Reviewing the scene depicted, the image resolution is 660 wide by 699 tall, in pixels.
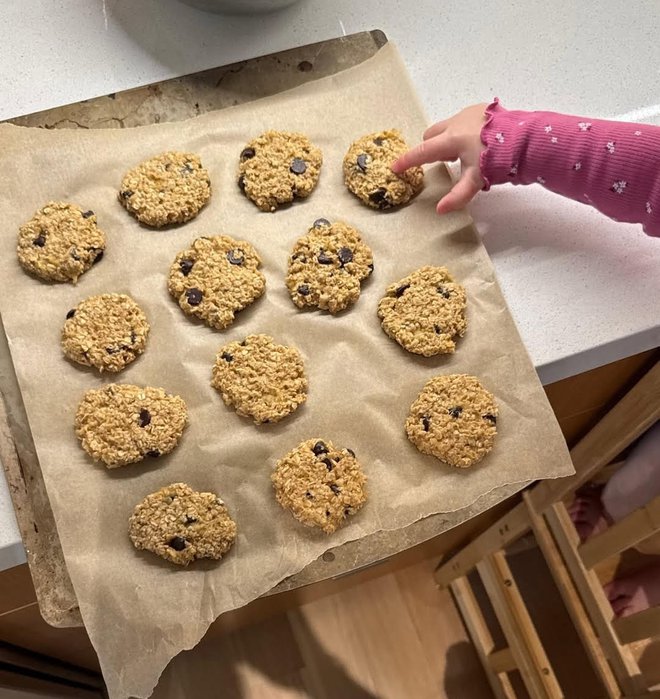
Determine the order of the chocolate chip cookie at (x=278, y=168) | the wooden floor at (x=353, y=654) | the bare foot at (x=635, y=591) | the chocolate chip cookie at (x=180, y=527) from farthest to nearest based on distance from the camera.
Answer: the wooden floor at (x=353, y=654) → the bare foot at (x=635, y=591) → the chocolate chip cookie at (x=278, y=168) → the chocolate chip cookie at (x=180, y=527)

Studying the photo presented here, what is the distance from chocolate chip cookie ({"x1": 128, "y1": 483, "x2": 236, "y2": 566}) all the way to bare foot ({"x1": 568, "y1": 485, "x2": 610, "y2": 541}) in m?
0.68

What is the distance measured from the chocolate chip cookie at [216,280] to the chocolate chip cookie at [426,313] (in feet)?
0.53

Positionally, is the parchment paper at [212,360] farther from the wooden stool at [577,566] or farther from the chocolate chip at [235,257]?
the wooden stool at [577,566]

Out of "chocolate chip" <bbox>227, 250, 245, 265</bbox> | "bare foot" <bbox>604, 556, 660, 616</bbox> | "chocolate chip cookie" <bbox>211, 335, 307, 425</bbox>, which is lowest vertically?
"bare foot" <bbox>604, 556, 660, 616</bbox>

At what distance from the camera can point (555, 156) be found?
2.71ft

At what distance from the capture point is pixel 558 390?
929 mm

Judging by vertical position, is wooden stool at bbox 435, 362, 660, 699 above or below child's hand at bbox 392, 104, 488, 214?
below

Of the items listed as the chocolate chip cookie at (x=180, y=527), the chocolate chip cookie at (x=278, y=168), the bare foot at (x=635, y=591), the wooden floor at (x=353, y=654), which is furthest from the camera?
the wooden floor at (x=353, y=654)

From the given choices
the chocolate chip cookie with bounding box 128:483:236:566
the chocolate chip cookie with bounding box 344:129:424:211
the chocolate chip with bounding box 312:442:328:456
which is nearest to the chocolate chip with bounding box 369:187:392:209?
the chocolate chip cookie with bounding box 344:129:424:211

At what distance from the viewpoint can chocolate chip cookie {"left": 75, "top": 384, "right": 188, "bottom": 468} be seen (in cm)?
79

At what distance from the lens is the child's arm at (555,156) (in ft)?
2.64

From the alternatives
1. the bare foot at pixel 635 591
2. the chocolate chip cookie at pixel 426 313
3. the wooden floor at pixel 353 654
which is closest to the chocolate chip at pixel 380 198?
the chocolate chip cookie at pixel 426 313

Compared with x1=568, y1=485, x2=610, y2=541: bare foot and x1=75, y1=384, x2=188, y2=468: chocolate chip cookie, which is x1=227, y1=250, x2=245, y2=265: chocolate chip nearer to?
x1=75, y1=384, x2=188, y2=468: chocolate chip cookie

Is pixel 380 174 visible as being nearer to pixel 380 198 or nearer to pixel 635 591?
pixel 380 198
